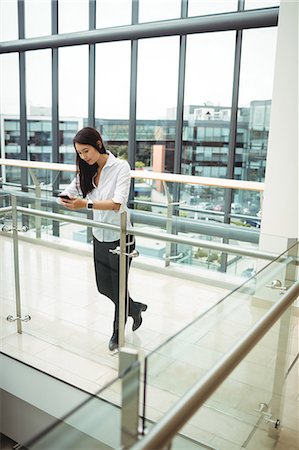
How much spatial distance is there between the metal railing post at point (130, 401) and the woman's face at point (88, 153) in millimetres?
1845

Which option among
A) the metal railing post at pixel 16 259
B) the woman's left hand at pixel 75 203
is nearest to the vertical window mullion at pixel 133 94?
the metal railing post at pixel 16 259

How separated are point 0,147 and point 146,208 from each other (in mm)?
3760

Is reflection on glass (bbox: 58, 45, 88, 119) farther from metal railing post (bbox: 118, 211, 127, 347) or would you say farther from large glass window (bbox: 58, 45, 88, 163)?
metal railing post (bbox: 118, 211, 127, 347)

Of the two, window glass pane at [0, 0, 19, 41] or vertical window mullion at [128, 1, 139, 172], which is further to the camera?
window glass pane at [0, 0, 19, 41]

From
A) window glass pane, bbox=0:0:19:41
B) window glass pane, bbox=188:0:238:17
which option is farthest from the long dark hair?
window glass pane, bbox=0:0:19:41

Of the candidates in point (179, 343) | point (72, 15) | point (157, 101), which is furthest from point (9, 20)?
point (179, 343)

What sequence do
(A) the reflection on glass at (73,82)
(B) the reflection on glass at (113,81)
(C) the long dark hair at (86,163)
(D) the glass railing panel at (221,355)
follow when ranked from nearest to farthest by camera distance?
(D) the glass railing panel at (221,355) → (C) the long dark hair at (86,163) → (B) the reflection on glass at (113,81) → (A) the reflection on glass at (73,82)

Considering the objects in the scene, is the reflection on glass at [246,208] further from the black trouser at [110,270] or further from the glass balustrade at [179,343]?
the black trouser at [110,270]

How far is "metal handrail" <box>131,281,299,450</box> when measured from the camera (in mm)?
856

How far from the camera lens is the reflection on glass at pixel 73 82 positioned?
6441mm

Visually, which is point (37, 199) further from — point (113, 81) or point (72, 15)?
point (72, 15)

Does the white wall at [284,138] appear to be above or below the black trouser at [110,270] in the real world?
above

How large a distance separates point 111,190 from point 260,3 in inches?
133

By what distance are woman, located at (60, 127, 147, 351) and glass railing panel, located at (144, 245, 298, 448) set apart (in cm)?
111
